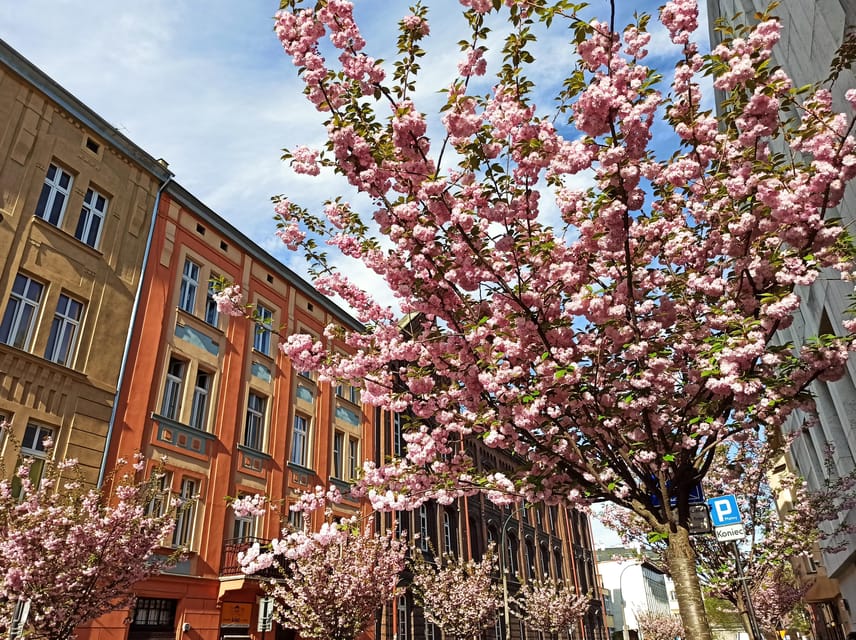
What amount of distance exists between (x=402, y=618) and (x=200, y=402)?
1310cm

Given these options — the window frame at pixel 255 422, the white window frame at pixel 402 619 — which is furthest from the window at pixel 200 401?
the white window frame at pixel 402 619

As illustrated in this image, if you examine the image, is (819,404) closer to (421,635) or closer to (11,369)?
(421,635)

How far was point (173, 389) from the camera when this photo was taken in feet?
57.6

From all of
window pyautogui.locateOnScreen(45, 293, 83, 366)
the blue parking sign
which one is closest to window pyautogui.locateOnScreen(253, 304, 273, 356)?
window pyautogui.locateOnScreen(45, 293, 83, 366)

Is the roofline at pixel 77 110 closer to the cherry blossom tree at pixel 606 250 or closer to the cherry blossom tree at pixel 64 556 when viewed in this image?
the cherry blossom tree at pixel 64 556

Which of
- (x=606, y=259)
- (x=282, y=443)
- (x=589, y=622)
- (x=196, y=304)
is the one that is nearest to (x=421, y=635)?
(x=282, y=443)

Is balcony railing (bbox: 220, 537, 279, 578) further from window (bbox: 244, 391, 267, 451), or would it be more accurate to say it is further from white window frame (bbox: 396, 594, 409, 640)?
white window frame (bbox: 396, 594, 409, 640)

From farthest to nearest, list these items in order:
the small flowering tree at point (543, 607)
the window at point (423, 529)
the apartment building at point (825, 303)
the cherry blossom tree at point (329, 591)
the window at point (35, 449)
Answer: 1. the small flowering tree at point (543, 607)
2. the window at point (423, 529)
3. the cherry blossom tree at point (329, 591)
4. the window at point (35, 449)
5. the apartment building at point (825, 303)

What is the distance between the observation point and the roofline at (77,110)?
14.6m

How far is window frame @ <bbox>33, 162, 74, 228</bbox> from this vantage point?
48.4 ft

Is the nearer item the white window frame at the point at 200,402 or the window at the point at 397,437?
the white window frame at the point at 200,402

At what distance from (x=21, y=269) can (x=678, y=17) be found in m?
14.5

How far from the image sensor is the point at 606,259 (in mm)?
6840

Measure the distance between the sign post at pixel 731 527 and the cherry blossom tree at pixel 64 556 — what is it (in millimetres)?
10529
